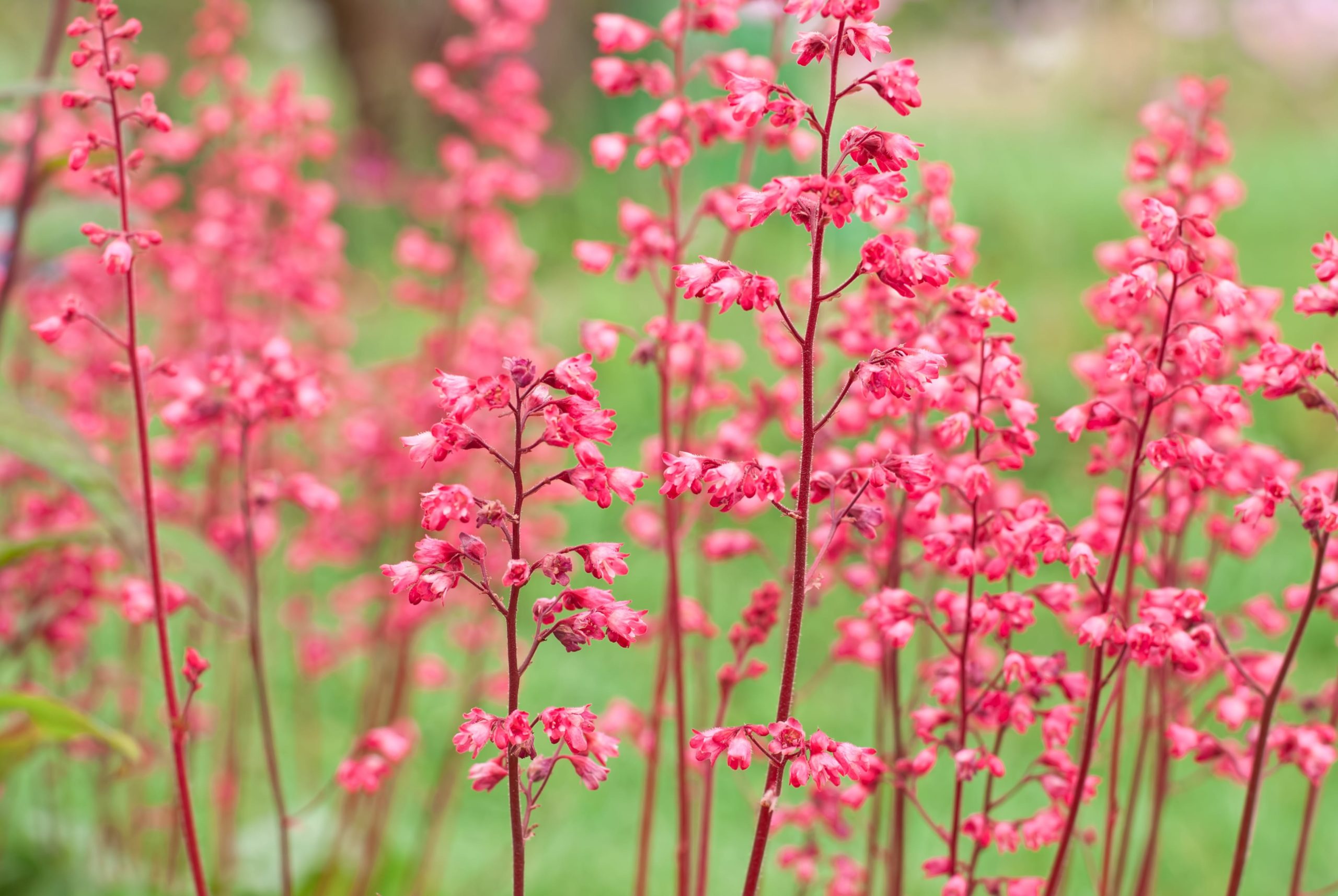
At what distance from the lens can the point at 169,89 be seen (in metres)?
11.6

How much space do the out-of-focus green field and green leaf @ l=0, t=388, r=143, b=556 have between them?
2.22 ft

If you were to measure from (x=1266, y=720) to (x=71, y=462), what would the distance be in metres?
1.91

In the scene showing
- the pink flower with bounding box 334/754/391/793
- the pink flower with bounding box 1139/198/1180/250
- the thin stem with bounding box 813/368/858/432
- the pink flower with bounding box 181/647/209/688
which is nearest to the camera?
the thin stem with bounding box 813/368/858/432

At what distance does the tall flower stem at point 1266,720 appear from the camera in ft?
5.20

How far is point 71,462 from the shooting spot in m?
2.21

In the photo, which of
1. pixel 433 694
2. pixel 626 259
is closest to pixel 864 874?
pixel 626 259

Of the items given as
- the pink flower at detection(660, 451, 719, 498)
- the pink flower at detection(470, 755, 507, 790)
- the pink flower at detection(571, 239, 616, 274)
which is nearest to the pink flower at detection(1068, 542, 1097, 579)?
the pink flower at detection(660, 451, 719, 498)

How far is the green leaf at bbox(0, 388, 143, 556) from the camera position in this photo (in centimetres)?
219

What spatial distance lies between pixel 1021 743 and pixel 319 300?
2525mm

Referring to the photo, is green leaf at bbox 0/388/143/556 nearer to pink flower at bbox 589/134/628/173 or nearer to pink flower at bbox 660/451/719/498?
pink flower at bbox 589/134/628/173

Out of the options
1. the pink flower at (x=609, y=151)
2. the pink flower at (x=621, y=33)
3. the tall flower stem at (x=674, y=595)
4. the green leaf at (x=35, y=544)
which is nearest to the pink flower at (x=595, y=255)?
the pink flower at (x=609, y=151)

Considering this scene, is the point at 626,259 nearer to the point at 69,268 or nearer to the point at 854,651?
the point at 854,651

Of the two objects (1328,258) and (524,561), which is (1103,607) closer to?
(1328,258)

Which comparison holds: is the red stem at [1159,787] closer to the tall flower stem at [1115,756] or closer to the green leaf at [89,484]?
the tall flower stem at [1115,756]
